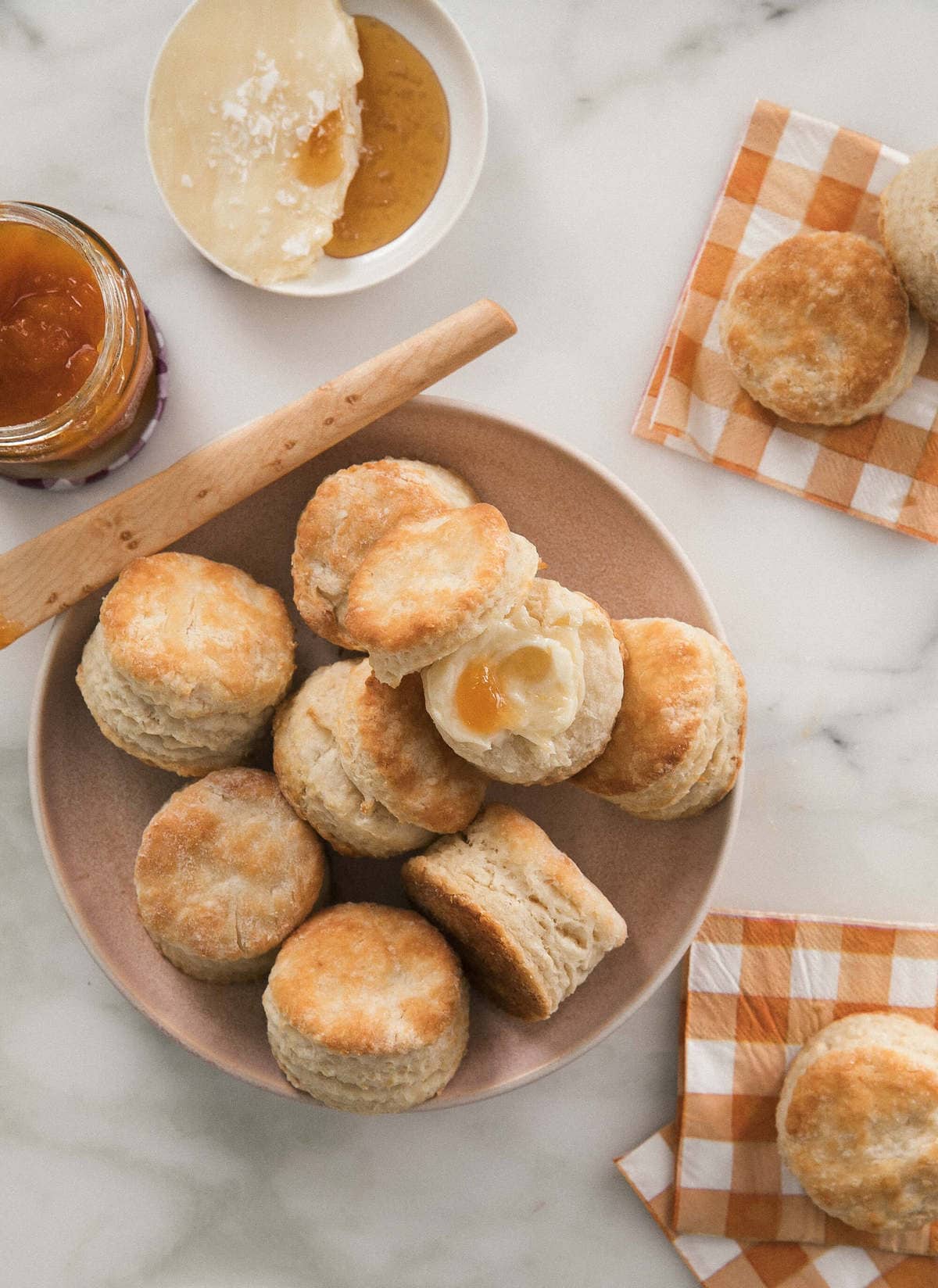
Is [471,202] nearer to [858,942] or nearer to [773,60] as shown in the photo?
[773,60]

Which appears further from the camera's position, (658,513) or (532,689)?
(658,513)

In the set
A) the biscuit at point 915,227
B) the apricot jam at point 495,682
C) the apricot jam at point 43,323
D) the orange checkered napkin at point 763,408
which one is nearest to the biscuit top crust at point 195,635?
the apricot jam at point 43,323

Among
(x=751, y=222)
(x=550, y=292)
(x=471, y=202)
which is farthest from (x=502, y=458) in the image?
(x=751, y=222)

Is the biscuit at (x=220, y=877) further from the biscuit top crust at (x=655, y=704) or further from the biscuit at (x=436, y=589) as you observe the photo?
the biscuit top crust at (x=655, y=704)

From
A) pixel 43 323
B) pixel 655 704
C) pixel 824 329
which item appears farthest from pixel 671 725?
pixel 43 323

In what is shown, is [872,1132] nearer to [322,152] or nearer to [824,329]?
[824,329]

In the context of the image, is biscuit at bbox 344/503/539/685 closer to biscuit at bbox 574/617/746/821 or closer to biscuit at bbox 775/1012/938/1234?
biscuit at bbox 574/617/746/821

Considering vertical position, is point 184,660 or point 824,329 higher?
point 824,329
